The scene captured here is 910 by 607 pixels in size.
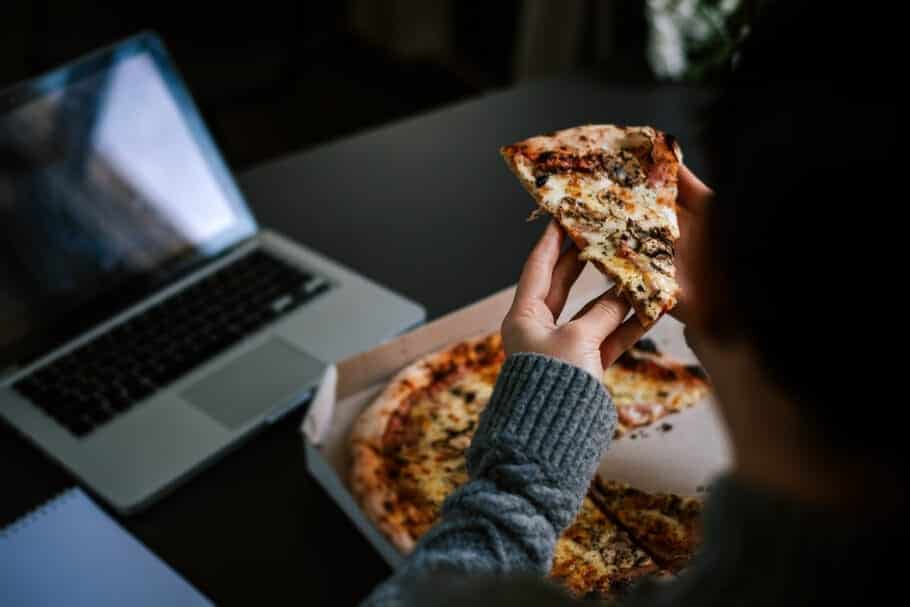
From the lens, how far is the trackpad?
907mm

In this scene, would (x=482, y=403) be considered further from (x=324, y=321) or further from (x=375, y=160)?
(x=375, y=160)

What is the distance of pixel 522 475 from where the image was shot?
1.98 ft

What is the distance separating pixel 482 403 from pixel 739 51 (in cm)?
55

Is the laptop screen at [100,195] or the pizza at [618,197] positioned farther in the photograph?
the laptop screen at [100,195]

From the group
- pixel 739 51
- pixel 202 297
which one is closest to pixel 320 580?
pixel 202 297

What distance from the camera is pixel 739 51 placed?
1.42ft

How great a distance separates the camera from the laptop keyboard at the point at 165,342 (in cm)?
92

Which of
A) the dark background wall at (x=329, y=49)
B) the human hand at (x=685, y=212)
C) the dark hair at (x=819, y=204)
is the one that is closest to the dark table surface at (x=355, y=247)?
the human hand at (x=685, y=212)

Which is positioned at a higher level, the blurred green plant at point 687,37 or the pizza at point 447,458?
the blurred green plant at point 687,37

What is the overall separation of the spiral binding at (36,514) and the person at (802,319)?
46 centimetres

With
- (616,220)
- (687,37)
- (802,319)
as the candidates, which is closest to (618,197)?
(616,220)

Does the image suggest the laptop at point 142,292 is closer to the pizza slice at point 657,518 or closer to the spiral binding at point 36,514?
the spiral binding at point 36,514

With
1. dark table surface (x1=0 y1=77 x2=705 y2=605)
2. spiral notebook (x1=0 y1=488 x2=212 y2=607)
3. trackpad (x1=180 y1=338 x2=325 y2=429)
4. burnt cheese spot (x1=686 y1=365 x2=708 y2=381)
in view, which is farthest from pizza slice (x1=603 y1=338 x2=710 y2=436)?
spiral notebook (x1=0 y1=488 x2=212 y2=607)

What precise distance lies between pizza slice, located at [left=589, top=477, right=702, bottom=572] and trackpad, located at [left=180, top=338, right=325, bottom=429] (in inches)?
13.6
